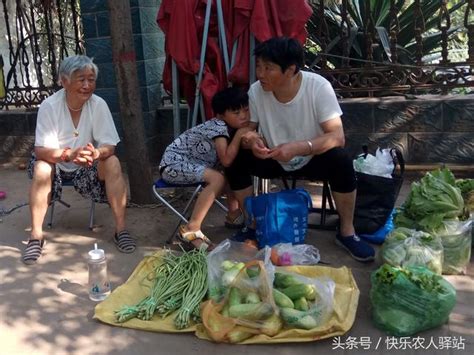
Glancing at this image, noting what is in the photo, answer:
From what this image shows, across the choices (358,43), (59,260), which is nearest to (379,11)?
(358,43)

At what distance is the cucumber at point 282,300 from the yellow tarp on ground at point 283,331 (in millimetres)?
128

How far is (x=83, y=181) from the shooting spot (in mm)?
4219

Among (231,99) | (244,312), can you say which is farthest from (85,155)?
(244,312)

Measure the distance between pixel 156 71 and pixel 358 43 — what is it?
2024 millimetres

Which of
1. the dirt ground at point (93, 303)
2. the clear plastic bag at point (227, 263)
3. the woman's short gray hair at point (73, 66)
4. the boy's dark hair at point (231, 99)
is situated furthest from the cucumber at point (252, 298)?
the woman's short gray hair at point (73, 66)

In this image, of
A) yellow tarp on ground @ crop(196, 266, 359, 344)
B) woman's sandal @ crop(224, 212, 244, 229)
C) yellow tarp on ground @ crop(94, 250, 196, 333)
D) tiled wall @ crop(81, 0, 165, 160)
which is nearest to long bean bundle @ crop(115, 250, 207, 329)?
yellow tarp on ground @ crop(94, 250, 196, 333)

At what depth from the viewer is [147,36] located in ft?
18.3

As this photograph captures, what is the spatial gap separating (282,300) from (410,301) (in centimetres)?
61

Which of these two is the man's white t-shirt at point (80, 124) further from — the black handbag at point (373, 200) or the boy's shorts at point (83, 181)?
the black handbag at point (373, 200)

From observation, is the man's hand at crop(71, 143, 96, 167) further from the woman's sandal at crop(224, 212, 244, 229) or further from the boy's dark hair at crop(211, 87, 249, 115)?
the woman's sandal at crop(224, 212, 244, 229)

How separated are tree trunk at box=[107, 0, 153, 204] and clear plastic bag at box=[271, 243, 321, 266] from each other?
1.61 metres

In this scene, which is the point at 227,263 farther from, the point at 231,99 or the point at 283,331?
the point at 231,99

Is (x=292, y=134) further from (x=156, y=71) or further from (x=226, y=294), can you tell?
(x=156, y=71)

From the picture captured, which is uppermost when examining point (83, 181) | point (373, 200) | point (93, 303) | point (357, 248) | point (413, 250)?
point (83, 181)
